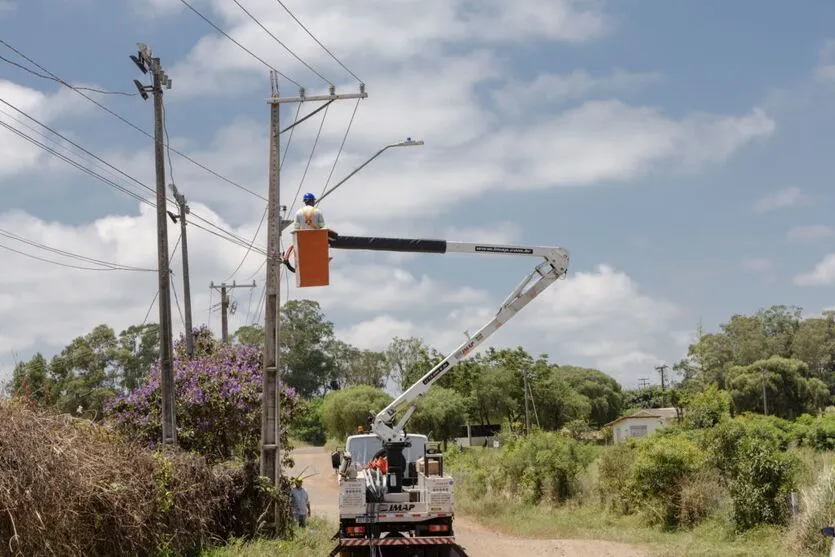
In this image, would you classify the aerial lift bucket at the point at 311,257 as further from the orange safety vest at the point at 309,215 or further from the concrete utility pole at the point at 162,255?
the concrete utility pole at the point at 162,255

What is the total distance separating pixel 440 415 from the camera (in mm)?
61500

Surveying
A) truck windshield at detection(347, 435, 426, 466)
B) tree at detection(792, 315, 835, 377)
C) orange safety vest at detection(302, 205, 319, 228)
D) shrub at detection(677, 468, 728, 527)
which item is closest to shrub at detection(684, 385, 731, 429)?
shrub at detection(677, 468, 728, 527)

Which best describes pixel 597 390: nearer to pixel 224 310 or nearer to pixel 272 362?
pixel 224 310

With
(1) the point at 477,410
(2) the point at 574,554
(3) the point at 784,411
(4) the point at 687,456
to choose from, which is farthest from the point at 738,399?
(2) the point at 574,554

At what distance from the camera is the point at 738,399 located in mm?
75812

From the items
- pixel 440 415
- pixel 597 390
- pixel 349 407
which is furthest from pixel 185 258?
pixel 597 390

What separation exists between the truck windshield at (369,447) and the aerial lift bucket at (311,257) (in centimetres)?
601

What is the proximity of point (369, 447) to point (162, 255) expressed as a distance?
19.2ft

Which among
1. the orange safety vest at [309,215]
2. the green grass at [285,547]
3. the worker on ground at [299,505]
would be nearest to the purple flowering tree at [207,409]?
the worker on ground at [299,505]

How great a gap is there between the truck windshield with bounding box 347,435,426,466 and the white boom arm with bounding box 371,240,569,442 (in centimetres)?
113

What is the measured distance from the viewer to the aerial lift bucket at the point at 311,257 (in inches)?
547

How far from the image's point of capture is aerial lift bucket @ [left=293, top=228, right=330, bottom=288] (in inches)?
547

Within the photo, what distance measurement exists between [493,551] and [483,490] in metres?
14.3

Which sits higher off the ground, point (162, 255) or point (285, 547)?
point (162, 255)
